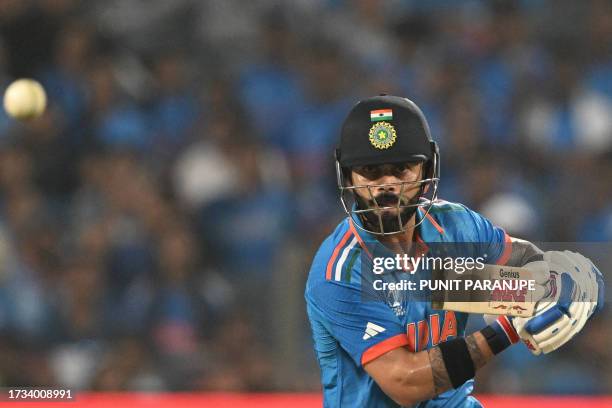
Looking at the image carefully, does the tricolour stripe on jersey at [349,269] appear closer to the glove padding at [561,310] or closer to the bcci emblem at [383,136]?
the bcci emblem at [383,136]

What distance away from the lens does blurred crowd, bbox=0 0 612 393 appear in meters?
7.02

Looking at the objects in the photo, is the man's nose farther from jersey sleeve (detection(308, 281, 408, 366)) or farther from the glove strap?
the glove strap

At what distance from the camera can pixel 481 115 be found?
26.7ft

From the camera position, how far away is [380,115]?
3740mm

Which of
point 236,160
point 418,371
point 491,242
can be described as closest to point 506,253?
point 491,242

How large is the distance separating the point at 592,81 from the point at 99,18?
406 cm

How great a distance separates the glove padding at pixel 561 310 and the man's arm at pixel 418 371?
0.15 metres

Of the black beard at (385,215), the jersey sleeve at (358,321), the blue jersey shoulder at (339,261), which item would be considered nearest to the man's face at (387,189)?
the black beard at (385,215)

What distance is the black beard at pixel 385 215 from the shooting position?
3.74 meters

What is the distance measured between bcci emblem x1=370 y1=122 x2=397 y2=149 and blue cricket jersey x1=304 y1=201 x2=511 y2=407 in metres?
0.35

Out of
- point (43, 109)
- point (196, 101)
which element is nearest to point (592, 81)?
point (196, 101)

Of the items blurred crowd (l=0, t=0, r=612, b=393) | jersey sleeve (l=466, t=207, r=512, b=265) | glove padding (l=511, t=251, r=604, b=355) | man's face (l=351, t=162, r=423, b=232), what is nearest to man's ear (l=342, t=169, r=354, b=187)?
man's face (l=351, t=162, r=423, b=232)

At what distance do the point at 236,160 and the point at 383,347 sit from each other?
14.4ft

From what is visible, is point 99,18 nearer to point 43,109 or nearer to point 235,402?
point 43,109
